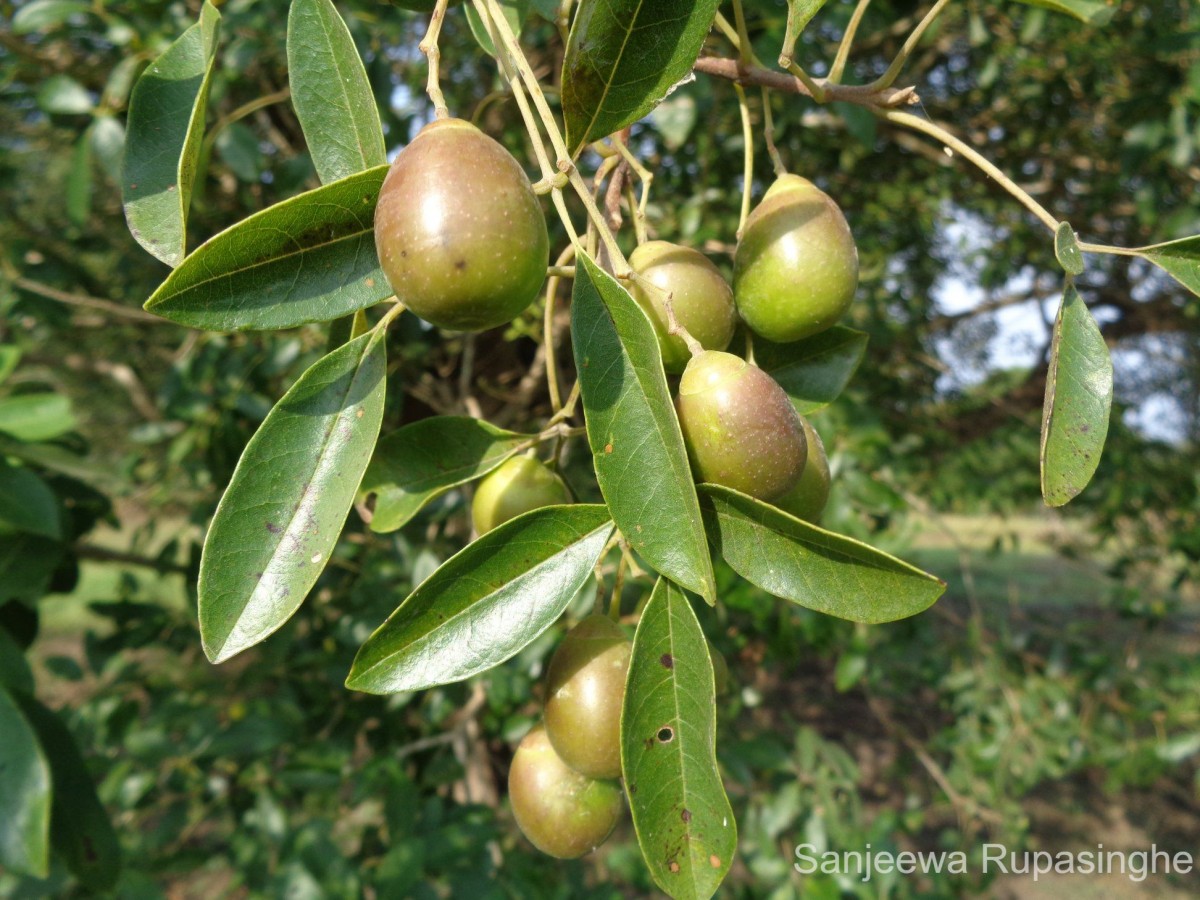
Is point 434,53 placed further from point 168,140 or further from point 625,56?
point 168,140

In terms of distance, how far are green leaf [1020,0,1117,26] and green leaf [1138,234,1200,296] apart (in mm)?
240

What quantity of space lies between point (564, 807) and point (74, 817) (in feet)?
3.52

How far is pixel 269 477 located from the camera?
64 cm

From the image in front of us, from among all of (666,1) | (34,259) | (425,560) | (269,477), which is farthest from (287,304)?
(34,259)

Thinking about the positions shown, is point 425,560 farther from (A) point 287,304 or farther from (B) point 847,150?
(B) point 847,150

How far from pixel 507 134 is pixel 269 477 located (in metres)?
1.90

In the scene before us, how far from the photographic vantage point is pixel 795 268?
0.78 m

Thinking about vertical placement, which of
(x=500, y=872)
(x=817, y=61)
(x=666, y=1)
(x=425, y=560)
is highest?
(x=666, y=1)

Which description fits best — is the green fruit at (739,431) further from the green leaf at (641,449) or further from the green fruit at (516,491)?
the green fruit at (516,491)

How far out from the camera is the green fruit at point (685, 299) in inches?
28.2

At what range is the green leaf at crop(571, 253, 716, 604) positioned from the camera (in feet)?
1.84

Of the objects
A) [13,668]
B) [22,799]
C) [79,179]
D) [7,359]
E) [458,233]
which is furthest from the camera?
[79,179]

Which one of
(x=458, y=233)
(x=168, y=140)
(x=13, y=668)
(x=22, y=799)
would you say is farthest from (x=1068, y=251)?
(x=13, y=668)

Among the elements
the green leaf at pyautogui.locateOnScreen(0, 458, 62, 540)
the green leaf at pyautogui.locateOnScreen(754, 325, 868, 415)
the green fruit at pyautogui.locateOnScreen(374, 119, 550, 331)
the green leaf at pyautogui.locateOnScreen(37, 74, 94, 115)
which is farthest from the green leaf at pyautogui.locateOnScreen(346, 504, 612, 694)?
the green leaf at pyautogui.locateOnScreen(37, 74, 94, 115)
